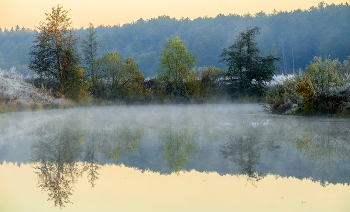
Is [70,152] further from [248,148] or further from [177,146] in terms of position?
[248,148]

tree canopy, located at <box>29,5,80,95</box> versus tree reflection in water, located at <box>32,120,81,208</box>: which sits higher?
tree canopy, located at <box>29,5,80,95</box>

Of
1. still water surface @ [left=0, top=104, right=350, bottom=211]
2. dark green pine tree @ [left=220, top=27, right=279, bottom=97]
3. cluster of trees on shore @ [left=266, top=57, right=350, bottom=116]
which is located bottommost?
still water surface @ [left=0, top=104, right=350, bottom=211]

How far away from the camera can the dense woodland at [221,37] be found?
270 ft

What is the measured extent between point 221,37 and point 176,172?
9142 cm

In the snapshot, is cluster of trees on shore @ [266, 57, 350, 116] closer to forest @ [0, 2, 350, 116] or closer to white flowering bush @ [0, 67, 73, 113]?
forest @ [0, 2, 350, 116]

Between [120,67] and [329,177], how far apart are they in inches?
942

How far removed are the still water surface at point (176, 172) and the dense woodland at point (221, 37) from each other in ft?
245

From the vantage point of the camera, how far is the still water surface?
3652 mm

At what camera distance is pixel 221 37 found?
3679 inches

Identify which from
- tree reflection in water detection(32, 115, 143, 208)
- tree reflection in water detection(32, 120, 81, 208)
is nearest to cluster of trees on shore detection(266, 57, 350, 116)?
tree reflection in water detection(32, 115, 143, 208)

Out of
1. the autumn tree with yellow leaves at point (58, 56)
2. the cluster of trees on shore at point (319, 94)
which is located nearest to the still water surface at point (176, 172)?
the cluster of trees on shore at point (319, 94)

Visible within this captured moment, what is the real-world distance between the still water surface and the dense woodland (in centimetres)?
7474

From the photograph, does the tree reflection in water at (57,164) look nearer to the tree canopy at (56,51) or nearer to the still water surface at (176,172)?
the still water surface at (176,172)

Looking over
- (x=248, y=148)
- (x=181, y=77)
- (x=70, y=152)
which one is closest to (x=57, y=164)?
(x=70, y=152)
